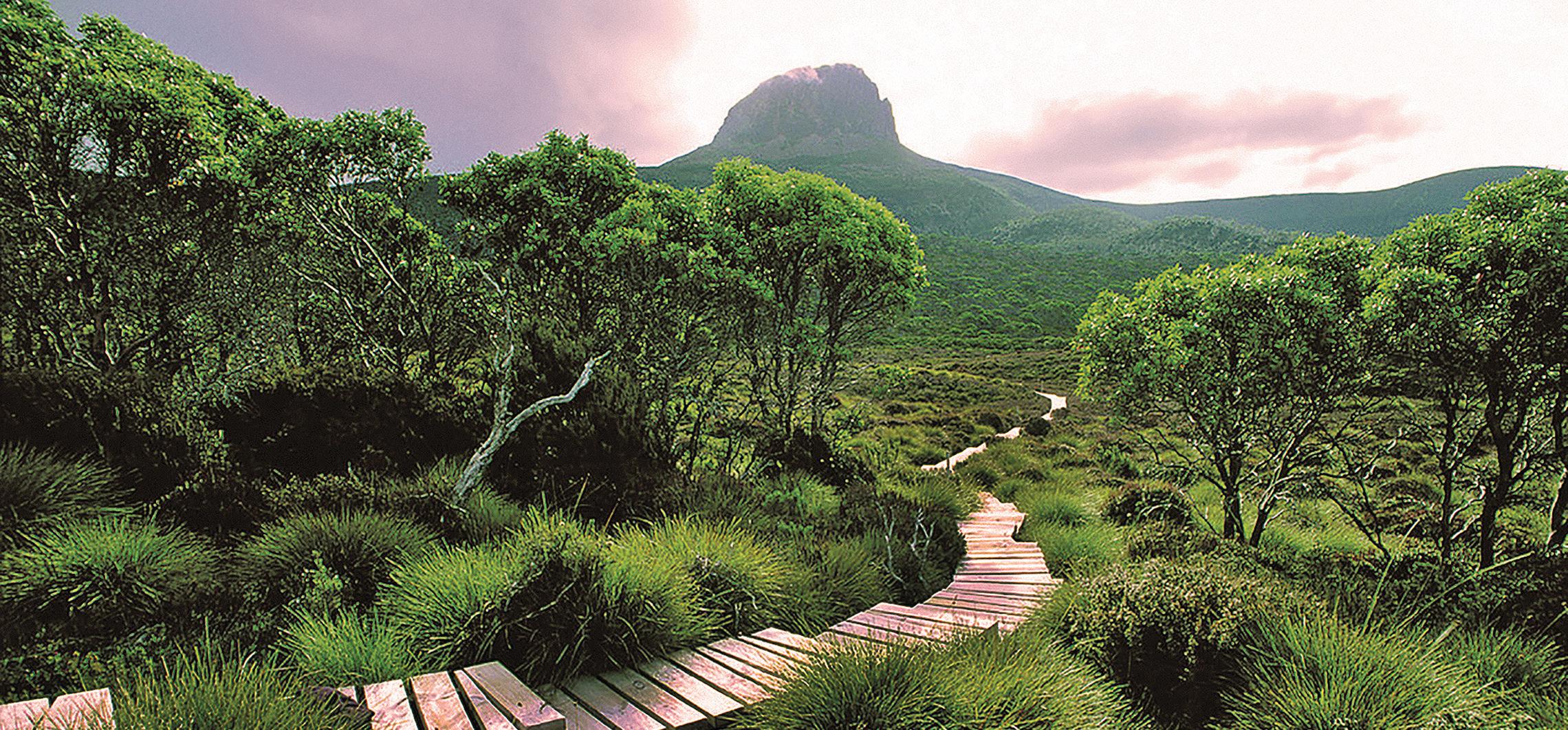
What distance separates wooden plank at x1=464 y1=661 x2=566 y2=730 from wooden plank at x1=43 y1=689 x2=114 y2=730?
1.24m

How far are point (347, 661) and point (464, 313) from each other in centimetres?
638

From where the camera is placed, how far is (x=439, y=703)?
2.72 m

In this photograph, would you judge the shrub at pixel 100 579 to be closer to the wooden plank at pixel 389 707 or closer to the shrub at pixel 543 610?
the shrub at pixel 543 610

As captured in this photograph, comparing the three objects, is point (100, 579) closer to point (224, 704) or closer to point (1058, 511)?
point (224, 704)

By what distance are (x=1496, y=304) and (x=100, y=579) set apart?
35.1 ft

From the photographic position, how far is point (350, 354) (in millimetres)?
8875

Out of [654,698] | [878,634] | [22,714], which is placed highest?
[22,714]

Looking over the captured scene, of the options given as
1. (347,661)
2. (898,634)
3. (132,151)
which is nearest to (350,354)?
(132,151)

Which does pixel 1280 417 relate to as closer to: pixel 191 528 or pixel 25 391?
pixel 191 528

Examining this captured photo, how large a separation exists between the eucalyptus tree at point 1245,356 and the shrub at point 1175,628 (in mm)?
4090

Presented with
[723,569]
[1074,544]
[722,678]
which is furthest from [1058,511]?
[722,678]

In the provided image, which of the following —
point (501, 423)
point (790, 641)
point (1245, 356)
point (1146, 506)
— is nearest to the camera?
point (790, 641)

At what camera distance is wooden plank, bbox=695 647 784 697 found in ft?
10.2

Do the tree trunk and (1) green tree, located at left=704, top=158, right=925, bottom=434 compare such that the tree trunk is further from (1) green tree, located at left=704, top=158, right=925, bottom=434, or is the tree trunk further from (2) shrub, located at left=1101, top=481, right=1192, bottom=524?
(2) shrub, located at left=1101, top=481, right=1192, bottom=524
